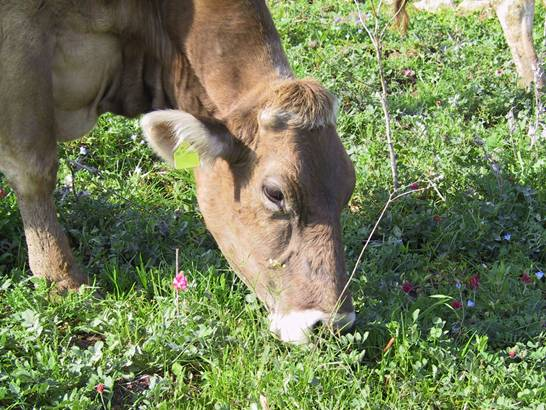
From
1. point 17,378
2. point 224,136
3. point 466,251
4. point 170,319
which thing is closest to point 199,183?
point 224,136

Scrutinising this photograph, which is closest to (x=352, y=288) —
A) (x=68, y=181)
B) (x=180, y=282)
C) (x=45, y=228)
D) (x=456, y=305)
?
(x=456, y=305)

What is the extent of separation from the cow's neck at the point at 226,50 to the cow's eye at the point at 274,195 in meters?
0.48

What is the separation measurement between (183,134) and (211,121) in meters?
0.21

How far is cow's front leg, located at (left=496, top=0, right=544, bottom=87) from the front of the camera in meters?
7.09

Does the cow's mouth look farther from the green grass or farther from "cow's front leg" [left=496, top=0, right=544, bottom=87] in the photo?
"cow's front leg" [left=496, top=0, right=544, bottom=87]

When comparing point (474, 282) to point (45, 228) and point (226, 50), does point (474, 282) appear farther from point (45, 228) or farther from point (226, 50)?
point (45, 228)

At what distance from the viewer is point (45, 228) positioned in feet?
14.0

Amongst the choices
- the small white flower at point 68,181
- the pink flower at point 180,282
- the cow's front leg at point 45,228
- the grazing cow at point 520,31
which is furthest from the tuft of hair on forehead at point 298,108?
the grazing cow at point 520,31

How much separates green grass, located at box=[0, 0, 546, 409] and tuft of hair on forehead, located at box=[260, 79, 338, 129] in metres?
0.92

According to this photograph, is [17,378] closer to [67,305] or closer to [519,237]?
[67,305]

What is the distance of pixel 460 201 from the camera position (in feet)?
17.5

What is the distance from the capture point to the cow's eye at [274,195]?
379 cm

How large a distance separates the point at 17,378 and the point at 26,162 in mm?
1171

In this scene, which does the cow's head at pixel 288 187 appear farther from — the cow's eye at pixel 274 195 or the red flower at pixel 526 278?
the red flower at pixel 526 278
